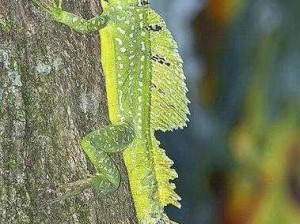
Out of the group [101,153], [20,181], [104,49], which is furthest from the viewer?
[104,49]

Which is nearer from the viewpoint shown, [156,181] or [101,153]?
[101,153]

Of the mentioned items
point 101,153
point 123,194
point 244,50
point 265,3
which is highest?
point 265,3

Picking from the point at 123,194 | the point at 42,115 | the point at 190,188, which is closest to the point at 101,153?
the point at 123,194

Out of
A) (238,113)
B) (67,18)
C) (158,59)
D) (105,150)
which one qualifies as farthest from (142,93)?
(238,113)

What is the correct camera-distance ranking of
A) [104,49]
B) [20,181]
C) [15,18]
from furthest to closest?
[104,49] < [15,18] < [20,181]

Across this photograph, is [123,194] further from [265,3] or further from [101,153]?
[265,3]

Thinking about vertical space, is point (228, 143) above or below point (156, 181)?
above
